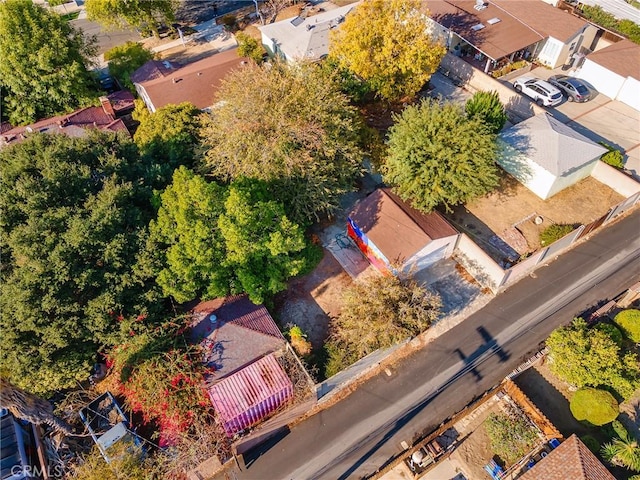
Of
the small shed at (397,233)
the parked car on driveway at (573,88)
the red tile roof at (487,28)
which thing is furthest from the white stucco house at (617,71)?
the small shed at (397,233)

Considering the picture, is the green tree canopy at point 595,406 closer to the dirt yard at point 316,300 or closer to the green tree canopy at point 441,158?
the green tree canopy at point 441,158

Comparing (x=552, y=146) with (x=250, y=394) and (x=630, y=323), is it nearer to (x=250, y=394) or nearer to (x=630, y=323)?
(x=630, y=323)

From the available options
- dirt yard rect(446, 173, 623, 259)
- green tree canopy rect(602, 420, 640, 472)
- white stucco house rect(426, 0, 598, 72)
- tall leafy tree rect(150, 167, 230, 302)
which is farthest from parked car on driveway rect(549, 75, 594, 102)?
tall leafy tree rect(150, 167, 230, 302)

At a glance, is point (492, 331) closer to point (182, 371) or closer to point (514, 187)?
point (514, 187)

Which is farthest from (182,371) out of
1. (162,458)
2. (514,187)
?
(514,187)

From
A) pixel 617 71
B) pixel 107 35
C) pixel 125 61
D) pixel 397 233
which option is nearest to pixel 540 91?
pixel 617 71

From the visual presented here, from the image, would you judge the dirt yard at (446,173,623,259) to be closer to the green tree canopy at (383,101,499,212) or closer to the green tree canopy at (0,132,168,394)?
the green tree canopy at (383,101,499,212)
